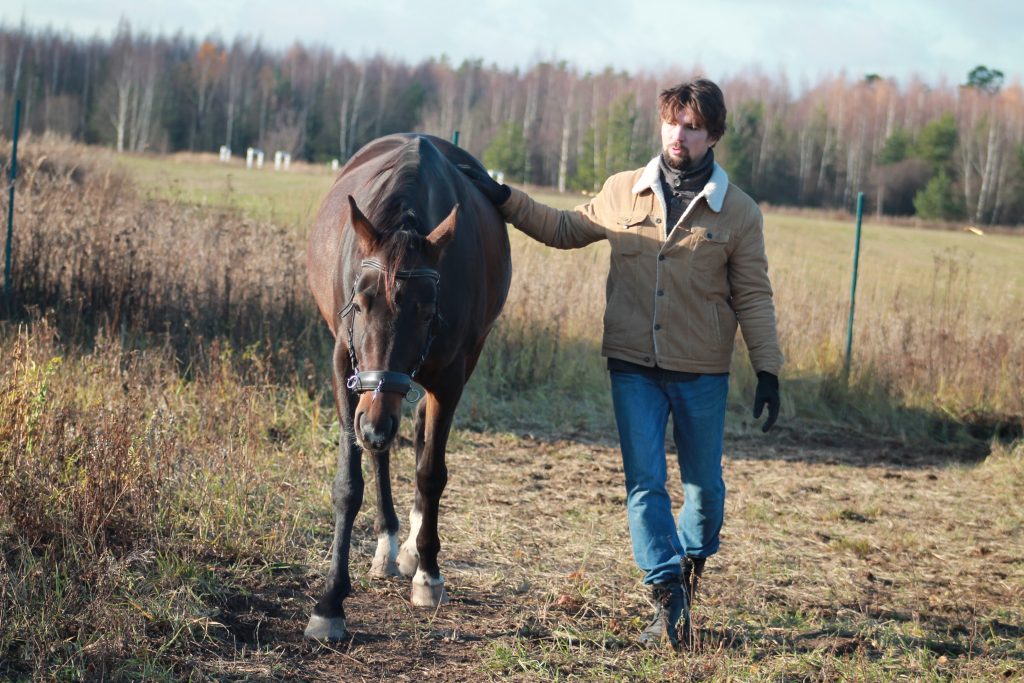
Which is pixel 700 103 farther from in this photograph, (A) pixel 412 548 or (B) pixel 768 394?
(A) pixel 412 548

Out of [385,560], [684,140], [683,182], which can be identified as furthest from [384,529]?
[684,140]

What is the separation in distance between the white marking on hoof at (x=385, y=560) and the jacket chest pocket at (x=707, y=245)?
2.03m

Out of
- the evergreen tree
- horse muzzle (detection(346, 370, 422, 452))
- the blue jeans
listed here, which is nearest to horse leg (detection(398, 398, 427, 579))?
the blue jeans

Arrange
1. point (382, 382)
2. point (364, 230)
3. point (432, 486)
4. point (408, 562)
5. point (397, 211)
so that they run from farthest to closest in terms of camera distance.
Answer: point (408, 562)
point (432, 486)
point (397, 211)
point (364, 230)
point (382, 382)

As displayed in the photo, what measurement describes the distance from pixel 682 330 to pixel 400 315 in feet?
4.17

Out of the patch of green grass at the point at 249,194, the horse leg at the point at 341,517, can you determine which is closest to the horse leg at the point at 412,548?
the horse leg at the point at 341,517

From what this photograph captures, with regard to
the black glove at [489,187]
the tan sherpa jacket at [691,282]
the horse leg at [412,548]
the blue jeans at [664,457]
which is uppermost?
the black glove at [489,187]

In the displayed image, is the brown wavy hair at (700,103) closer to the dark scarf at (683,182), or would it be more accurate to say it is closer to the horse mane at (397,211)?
the dark scarf at (683,182)

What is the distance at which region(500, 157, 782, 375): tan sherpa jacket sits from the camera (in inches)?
161

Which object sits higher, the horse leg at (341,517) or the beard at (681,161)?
the beard at (681,161)

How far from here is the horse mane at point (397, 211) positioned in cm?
351

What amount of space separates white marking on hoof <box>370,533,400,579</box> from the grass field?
0.30ft

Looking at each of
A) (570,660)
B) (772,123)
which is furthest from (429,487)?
(772,123)

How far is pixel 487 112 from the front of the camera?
68.4m
